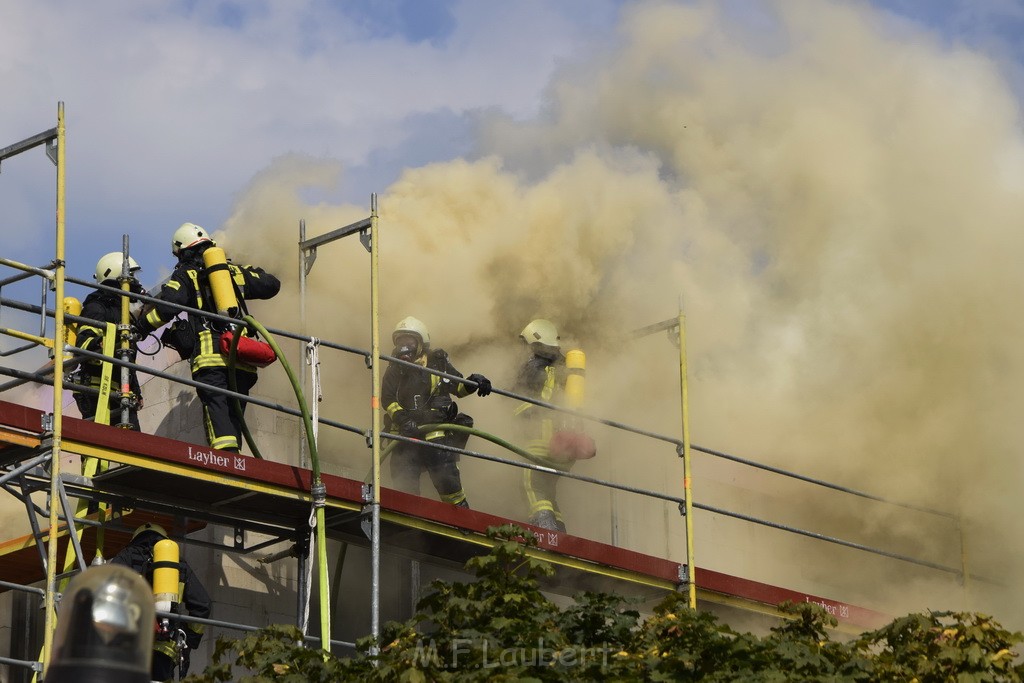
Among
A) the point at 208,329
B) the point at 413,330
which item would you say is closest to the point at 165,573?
the point at 208,329

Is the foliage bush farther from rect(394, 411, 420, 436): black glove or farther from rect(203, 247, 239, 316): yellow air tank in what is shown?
rect(394, 411, 420, 436): black glove

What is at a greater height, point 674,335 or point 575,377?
point 674,335

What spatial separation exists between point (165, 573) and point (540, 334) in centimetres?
587

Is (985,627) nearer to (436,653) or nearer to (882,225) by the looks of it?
(436,653)

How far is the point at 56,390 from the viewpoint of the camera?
10.8 m

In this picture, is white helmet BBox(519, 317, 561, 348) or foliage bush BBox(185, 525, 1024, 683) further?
white helmet BBox(519, 317, 561, 348)

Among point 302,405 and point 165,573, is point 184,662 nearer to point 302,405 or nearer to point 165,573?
point 165,573

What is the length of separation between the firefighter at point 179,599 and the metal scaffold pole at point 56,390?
2.19ft

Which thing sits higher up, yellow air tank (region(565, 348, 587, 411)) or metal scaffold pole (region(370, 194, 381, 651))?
yellow air tank (region(565, 348, 587, 411))

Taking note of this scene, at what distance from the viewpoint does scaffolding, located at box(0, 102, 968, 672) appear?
10.9 meters

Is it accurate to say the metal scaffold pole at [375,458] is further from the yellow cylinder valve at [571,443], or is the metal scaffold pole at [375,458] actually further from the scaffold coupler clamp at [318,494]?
the yellow cylinder valve at [571,443]

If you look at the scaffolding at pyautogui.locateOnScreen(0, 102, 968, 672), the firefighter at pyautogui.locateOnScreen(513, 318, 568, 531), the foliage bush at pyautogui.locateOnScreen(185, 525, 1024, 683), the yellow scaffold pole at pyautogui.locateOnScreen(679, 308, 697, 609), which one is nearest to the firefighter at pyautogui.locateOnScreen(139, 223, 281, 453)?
the scaffolding at pyautogui.locateOnScreen(0, 102, 968, 672)

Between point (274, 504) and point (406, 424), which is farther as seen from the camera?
point (406, 424)

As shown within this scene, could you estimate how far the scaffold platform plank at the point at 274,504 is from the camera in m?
11.0
